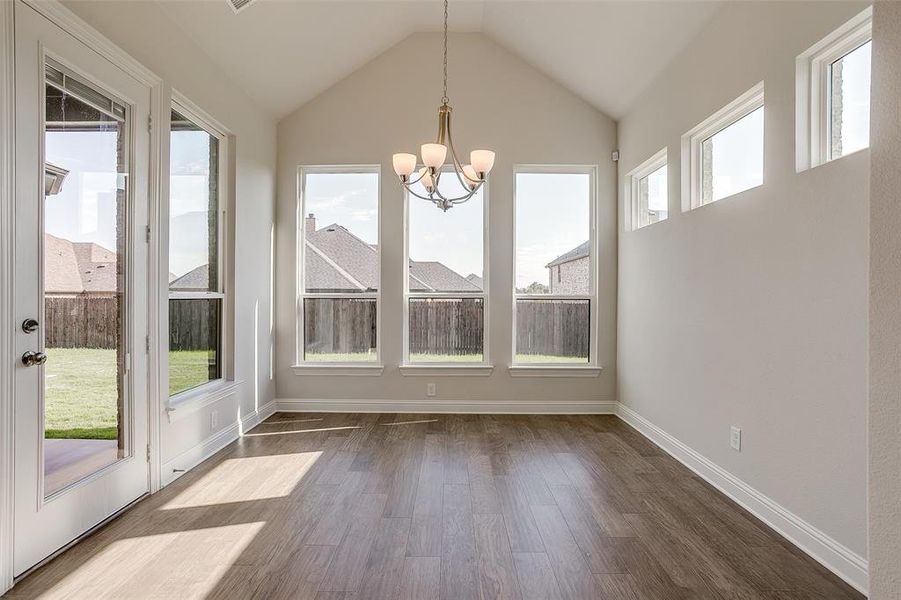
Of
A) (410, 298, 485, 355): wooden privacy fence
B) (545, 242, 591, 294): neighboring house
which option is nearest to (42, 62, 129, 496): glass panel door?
(410, 298, 485, 355): wooden privacy fence

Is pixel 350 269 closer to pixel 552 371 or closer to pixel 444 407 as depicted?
pixel 444 407

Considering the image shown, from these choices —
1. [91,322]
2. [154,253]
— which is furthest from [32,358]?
[154,253]

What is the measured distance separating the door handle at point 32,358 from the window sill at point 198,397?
41.5 inches

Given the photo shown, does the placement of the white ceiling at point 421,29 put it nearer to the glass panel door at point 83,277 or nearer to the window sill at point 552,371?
the glass panel door at point 83,277

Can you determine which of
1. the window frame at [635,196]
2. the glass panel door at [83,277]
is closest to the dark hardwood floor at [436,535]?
the glass panel door at [83,277]

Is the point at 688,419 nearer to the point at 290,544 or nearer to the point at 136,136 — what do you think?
the point at 290,544

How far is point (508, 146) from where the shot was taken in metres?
4.98

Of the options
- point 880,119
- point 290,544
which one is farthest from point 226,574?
point 880,119

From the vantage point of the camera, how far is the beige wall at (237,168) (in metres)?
2.82

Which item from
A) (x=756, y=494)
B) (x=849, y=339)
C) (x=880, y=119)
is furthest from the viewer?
(x=756, y=494)

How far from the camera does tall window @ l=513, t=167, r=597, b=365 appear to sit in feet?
16.6

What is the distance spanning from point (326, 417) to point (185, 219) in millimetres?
2219

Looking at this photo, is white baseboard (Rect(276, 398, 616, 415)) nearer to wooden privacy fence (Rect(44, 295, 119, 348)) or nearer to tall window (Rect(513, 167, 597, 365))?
tall window (Rect(513, 167, 597, 365))

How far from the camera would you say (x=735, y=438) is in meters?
2.91
